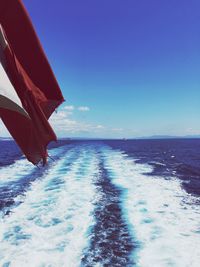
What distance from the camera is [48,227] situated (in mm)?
12203

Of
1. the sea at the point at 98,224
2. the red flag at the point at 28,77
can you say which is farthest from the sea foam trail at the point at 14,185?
the red flag at the point at 28,77

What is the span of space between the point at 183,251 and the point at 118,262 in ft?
8.35

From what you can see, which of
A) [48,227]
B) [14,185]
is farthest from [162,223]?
[14,185]

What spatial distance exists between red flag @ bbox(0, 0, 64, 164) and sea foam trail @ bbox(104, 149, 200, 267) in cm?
727

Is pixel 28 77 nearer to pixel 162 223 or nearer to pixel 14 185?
pixel 162 223

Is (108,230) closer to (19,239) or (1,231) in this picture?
(19,239)

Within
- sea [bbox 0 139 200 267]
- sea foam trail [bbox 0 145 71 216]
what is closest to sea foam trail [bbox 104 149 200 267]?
sea [bbox 0 139 200 267]

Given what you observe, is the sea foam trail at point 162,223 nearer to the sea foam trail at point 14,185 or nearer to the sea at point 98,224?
the sea at point 98,224

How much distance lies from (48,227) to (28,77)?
1003 centimetres

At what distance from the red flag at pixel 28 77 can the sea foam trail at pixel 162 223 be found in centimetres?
727

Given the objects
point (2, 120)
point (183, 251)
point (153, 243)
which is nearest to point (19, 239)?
point (153, 243)

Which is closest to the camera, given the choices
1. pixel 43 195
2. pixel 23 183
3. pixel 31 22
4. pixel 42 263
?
pixel 31 22

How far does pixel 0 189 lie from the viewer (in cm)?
1969

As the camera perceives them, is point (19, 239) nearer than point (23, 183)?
Yes
